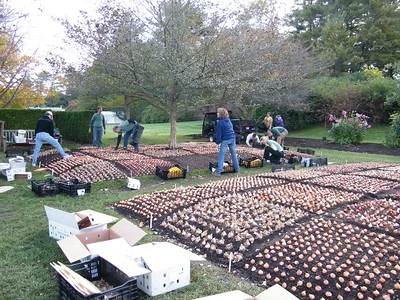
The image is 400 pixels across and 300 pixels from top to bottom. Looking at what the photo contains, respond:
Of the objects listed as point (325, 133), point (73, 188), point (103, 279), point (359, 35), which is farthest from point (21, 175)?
point (359, 35)

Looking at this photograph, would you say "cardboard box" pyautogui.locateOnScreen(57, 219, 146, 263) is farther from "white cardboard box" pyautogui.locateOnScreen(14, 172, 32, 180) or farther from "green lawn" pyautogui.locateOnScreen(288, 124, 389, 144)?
"green lawn" pyautogui.locateOnScreen(288, 124, 389, 144)

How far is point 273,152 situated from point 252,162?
3.06 ft

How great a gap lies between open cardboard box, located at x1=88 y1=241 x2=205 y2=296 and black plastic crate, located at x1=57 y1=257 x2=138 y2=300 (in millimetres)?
85

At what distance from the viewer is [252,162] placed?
1052 cm

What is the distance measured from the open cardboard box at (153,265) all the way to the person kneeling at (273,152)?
8.00m

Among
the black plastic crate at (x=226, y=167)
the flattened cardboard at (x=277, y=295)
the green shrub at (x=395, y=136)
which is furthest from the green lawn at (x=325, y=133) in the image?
the flattened cardboard at (x=277, y=295)

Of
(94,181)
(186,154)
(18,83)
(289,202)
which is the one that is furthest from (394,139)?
(18,83)

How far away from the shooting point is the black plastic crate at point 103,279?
8.66 ft

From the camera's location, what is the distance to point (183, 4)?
1110cm

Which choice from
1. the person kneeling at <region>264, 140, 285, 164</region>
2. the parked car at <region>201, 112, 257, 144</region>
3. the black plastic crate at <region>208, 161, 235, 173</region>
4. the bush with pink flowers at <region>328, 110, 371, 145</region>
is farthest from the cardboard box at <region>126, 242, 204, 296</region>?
the bush with pink flowers at <region>328, 110, 371, 145</region>

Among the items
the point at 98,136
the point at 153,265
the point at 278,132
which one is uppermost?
the point at 278,132

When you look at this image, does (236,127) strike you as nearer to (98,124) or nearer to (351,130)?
(351,130)

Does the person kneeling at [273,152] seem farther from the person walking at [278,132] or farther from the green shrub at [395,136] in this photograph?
the green shrub at [395,136]

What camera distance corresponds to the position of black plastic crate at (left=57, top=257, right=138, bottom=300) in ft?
8.66
